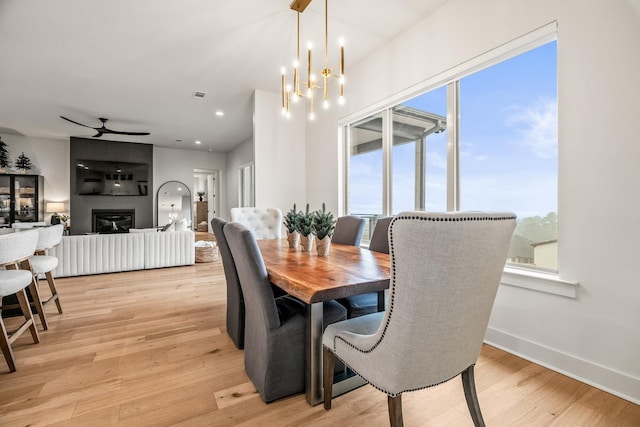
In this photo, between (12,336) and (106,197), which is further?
(106,197)

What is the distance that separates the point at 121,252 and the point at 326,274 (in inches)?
165

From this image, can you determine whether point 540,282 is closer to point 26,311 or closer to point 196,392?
point 196,392

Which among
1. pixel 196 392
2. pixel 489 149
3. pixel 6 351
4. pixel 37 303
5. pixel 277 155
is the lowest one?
pixel 196 392

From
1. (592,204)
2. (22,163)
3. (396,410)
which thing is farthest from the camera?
(22,163)

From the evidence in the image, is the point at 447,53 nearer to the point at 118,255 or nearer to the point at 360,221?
the point at 360,221

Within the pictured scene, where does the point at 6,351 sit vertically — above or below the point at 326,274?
below

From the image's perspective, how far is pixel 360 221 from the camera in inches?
109

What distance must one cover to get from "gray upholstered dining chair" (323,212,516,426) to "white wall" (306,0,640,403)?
3.71 ft

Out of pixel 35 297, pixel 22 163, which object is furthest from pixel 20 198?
pixel 35 297

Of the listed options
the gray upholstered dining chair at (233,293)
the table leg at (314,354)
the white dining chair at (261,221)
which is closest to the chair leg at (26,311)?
the gray upholstered dining chair at (233,293)

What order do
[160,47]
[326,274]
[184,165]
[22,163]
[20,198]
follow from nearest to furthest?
1. [326,274]
2. [160,47]
3. [20,198]
4. [22,163]
5. [184,165]

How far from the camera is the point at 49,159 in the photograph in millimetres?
7191

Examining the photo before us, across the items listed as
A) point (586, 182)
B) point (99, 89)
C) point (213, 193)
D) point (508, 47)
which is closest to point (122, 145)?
point (213, 193)

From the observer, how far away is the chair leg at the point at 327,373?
142cm
